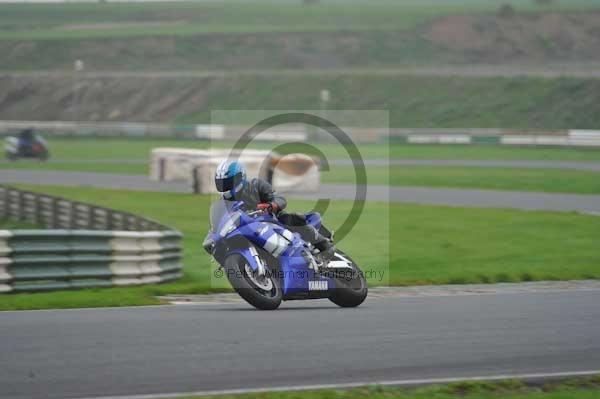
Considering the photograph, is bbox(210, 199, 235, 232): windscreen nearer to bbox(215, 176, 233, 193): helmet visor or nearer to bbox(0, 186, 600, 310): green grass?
bbox(215, 176, 233, 193): helmet visor

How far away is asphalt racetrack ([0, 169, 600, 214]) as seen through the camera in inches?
1083

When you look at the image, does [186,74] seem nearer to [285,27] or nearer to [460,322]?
[285,27]

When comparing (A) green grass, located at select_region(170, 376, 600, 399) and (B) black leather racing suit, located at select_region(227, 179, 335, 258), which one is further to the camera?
(B) black leather racing suit, located at select_region(227, 179, 335, 258)

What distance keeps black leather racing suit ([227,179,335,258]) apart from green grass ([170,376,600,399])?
13.2 feet

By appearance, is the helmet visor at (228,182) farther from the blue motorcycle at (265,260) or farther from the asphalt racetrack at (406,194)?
the asphalt racetrack at (406,194)

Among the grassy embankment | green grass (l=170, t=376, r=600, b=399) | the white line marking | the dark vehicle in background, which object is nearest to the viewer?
the white line marking

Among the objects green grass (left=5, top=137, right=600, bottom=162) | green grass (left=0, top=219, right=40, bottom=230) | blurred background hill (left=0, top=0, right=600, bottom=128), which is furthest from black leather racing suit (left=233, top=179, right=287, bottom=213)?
blurred background hill (left=0, top=0, right=600, bottom=128)

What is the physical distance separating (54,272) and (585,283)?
7.31 meters

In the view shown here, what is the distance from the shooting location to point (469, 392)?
7.79m

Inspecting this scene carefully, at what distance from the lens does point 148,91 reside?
7800 centimetres

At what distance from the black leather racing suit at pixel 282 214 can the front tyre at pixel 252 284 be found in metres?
0.67

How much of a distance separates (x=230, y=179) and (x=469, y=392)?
4.34m

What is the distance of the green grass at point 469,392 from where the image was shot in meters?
7.50

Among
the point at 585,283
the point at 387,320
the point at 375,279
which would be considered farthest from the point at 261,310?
the point at 585,283
